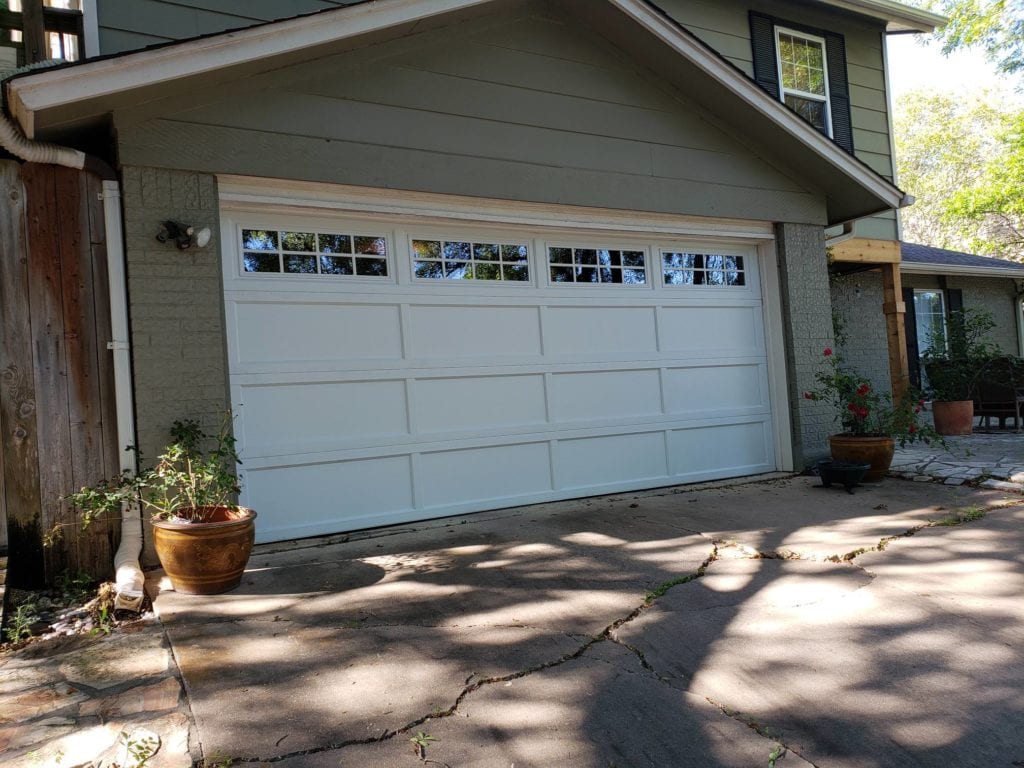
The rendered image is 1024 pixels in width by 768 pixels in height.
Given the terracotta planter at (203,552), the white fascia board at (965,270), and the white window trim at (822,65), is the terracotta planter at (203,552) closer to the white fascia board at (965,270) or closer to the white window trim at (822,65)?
the white window trim at (822,65)

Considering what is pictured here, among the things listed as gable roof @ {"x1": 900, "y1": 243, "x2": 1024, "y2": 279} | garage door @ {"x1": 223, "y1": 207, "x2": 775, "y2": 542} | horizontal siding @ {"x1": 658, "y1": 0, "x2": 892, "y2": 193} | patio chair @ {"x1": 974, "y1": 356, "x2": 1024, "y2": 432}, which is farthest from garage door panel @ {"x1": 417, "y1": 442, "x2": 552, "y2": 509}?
gable roof @ {"x1": 900, "y1": 243, "x2": 1024, "y2": 279}

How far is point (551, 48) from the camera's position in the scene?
5.66 meters

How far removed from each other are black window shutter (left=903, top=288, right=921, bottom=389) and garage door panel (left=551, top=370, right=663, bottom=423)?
21.7 ft

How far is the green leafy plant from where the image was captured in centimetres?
624

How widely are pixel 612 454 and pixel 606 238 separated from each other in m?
1.87

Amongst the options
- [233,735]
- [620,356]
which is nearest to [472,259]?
[620,356]

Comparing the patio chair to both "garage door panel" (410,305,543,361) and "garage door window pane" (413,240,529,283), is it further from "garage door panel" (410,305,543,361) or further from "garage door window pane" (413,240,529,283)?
"garage door window pane" (413,240,529,283)

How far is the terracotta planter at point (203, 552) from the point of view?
3.54m

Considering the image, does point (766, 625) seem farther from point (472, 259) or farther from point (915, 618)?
point (472, 259)

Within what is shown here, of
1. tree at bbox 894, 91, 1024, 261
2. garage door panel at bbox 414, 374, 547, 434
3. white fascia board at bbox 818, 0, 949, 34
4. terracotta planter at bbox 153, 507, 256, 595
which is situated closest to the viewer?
terracotta planter at bbox 153, 507, 256, 595

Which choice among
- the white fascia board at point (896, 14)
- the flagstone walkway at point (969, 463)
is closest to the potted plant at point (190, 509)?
the flagstone walkway at point (969, 463)

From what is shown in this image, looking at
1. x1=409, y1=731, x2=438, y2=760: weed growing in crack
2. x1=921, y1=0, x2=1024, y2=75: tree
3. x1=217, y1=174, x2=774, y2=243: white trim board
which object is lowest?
x1=409, y1=731, x2=438, y2=760: weed growing in crack

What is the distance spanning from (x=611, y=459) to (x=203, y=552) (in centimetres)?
347

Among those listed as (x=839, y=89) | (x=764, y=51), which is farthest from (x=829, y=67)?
(x=764, y=51)
